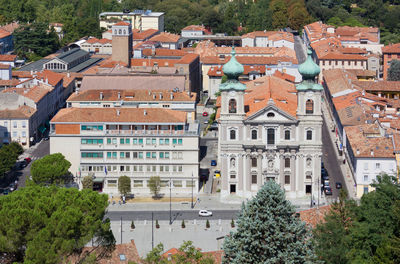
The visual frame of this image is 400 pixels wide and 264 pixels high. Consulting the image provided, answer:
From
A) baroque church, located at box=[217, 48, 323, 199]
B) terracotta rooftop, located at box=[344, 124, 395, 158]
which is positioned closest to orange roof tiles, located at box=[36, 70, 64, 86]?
baroque church, located at box=[217, 48, 323, 199]

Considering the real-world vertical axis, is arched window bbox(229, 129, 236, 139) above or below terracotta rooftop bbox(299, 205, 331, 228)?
above

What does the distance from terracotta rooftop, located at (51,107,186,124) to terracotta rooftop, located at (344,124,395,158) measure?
60.5ft

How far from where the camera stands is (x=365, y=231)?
59.9 metres

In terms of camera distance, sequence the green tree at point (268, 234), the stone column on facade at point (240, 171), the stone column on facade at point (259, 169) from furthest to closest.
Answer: the stone column on facade at point (240, 171) < the stone column on facade at point (259, 169) < the green tree at point (268, 234)

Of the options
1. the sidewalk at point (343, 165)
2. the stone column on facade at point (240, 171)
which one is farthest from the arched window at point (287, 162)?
the sidewalk at point (343, 165)

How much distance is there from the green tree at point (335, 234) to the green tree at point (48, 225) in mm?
15268

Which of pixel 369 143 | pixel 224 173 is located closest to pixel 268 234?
pixel 224 173

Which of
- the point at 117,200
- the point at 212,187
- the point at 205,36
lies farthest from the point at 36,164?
the point at 205,36

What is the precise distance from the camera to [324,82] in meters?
141

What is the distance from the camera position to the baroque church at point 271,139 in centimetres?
8525

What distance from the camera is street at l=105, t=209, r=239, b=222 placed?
82.4 metres

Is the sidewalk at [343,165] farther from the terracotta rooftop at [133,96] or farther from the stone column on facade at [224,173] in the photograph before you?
the terracotta rooftop at [133,96]

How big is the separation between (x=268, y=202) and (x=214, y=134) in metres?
61.4

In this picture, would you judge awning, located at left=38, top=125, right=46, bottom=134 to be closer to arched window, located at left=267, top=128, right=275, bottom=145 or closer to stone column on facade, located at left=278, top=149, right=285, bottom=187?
arched window, located at left=267, top=128, right=275, bottom=145
